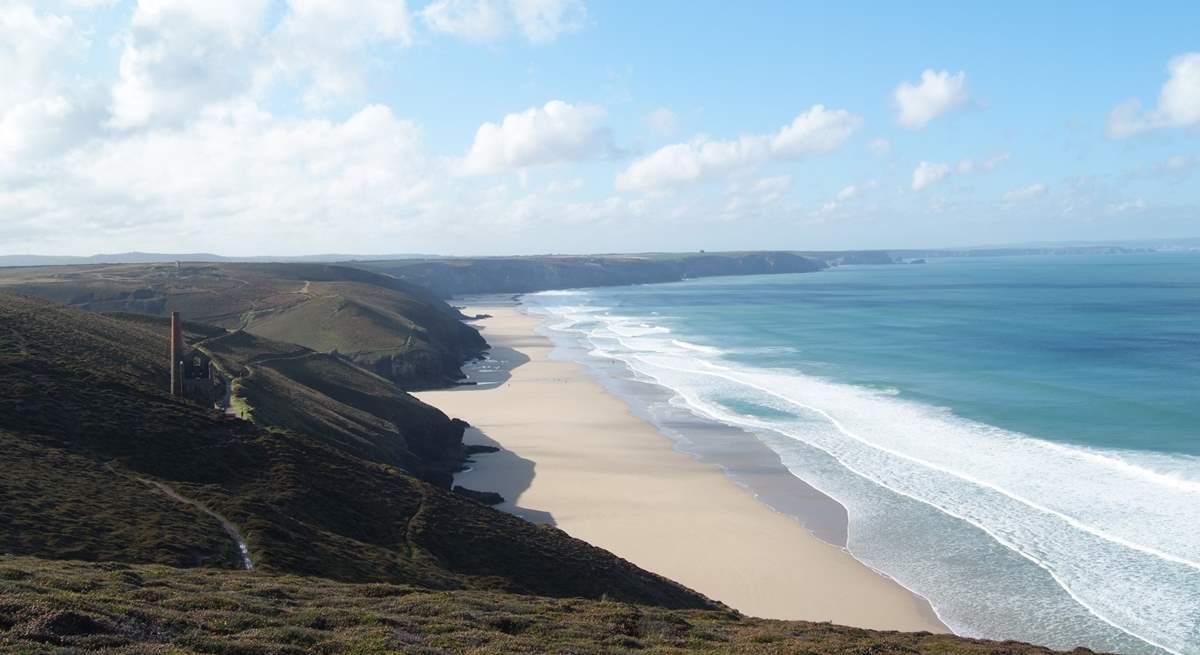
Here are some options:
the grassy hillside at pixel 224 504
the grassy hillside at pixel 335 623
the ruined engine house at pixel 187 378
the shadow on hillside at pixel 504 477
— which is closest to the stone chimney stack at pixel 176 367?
the ruined engine house at pixel 187 378

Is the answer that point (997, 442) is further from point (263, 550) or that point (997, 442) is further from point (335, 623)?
point (335, 623)

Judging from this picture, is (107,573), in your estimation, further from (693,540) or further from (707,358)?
(707,358)

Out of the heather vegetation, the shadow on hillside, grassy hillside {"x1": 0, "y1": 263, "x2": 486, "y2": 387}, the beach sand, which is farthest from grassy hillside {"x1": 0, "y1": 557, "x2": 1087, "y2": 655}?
grassy hillside {"x1": 0, "y1": 263, "x2": 486, "y2": 387}

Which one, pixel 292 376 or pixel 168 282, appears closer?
pixel 292 376

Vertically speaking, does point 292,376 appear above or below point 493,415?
above

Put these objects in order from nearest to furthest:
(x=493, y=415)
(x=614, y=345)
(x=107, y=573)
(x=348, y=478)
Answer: (x=107, y=573) → (x=348, y=478) → (x=493, y=415) → (x=614, y=345)

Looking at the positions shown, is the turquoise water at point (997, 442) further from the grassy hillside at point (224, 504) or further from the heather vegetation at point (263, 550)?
the grassy hillside at point (224, 504)

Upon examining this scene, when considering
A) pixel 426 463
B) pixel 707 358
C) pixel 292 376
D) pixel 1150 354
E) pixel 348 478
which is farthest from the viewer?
pixel 707 358

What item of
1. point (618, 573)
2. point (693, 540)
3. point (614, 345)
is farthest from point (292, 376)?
point (614, 345)
